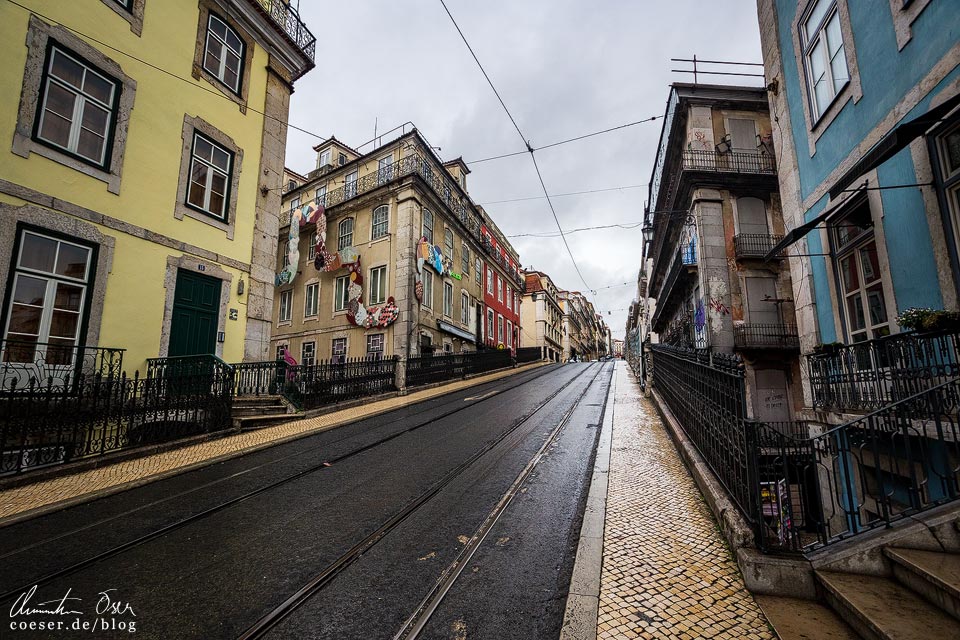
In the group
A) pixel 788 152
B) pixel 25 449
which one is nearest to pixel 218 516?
pixel 25 449

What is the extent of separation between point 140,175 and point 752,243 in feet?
68.5

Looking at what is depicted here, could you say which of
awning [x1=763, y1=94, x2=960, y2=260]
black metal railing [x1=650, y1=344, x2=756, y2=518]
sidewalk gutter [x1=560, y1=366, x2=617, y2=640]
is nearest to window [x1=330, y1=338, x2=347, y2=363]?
black metal railing [x1=650, y1=344, x2=756, y2=518]

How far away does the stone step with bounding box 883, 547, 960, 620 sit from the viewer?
2354 millimetres

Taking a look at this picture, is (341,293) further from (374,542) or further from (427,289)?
(374,542)

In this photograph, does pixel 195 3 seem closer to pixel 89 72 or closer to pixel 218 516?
pixel 89 72

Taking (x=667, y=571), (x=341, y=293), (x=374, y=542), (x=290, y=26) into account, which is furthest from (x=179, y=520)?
(x=341, y=293)

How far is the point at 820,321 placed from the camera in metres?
7.07

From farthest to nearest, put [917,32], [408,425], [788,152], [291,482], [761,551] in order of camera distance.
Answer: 1. [408,425]
2. [788,152]
3. [291,482]
4. [917,32]
5. [761,551]

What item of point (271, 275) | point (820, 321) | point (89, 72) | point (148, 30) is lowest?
point (820, 321)

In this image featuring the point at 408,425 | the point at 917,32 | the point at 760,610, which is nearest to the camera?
the point at 760,610

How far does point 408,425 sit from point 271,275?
6.70 meters

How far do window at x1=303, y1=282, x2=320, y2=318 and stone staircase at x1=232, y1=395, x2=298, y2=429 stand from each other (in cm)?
1254

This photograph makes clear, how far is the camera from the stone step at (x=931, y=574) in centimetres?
235

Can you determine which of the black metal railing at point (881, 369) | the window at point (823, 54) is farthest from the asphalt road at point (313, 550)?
the window at point (823, 54)
